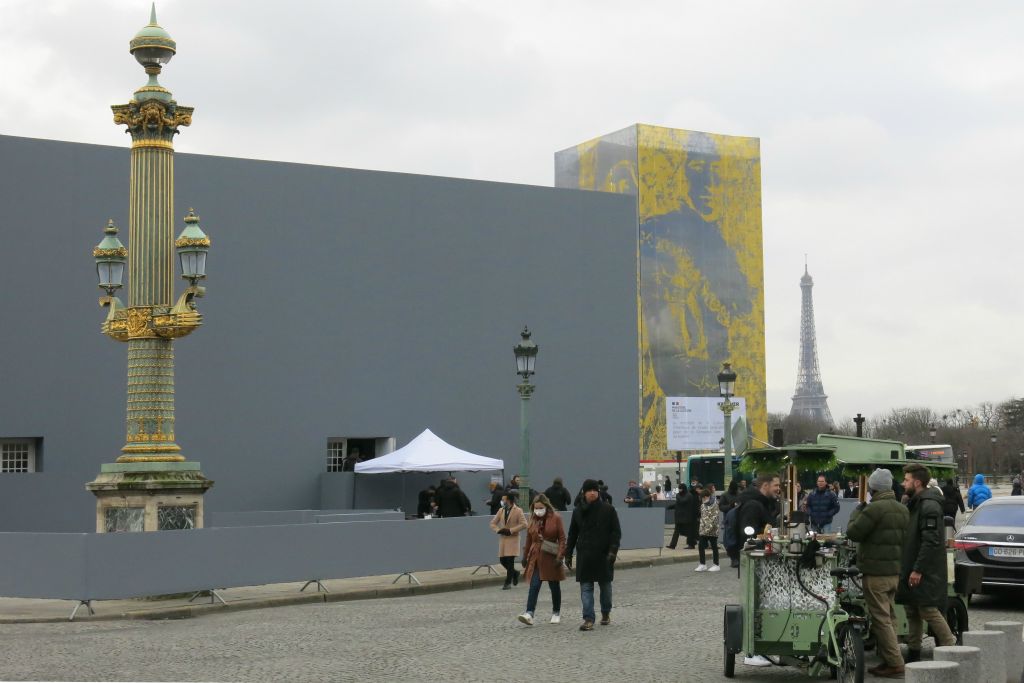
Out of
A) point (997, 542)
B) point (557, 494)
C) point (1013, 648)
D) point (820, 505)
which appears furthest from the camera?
point (557, 494)

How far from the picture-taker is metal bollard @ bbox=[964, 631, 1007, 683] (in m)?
11.0

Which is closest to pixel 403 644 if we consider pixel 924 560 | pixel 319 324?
pixel 924 560

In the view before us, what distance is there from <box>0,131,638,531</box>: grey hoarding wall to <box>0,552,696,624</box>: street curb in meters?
12.8

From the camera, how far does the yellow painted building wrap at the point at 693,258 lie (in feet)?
278

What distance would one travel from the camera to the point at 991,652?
1107 centimetres

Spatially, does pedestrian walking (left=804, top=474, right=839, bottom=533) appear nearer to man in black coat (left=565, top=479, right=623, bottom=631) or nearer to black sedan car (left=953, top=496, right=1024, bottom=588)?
black sedan car (left=953, top=496, right=1024, bottom=588)

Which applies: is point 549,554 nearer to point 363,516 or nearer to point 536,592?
point 536,592

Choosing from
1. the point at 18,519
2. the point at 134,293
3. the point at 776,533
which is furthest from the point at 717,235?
the point at 776,533

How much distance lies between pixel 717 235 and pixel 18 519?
60.6 metres

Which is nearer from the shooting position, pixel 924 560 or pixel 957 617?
pixel 924 560

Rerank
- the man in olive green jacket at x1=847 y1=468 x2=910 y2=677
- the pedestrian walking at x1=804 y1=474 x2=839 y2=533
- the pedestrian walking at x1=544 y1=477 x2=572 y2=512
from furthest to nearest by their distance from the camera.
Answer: the pedestrian walking at x1=544 y1=477 x2=572 y2=512, the pedestrian walking at x1=804 y1=474 x2=839 y2=533, the man in olive green jacket at x1=847 y1=468 x2=910 y2=677

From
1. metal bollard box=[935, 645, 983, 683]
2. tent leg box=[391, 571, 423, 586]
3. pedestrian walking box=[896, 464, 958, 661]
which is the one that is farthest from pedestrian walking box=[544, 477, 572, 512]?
metal bollard box=[935, 645, 983, 683]

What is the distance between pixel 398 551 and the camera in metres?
23.6

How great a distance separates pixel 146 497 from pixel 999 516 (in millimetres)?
12112
